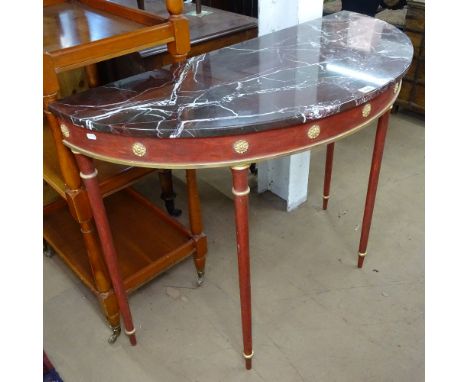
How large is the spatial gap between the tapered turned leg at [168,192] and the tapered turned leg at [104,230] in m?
0.57

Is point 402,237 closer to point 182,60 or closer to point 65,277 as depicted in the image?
point 182,60

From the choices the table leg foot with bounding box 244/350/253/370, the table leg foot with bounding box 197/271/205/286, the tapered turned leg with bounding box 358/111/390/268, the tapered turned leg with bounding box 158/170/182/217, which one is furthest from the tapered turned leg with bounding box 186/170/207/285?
the tapered turned leg with bounding box 358/111/390/268

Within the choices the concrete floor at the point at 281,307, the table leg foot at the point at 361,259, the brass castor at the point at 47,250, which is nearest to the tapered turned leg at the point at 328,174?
the concrete floor at the point at 281,307

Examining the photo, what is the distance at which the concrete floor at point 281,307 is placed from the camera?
132 centimetres

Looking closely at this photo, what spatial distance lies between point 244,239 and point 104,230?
36cm

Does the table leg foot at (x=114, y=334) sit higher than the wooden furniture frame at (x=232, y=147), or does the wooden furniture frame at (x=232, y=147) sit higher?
the wooden furniture frame at (x=232, y=147)

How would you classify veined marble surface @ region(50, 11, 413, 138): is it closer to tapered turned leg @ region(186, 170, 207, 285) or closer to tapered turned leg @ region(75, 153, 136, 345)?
tapered turned leg @ region(75, 153, 136, 345)

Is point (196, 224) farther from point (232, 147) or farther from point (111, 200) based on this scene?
point (232, 147)

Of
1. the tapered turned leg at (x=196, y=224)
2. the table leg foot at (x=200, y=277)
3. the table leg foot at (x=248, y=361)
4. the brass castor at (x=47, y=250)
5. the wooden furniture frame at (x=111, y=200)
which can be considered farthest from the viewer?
the brass castor at (x=47, y=250)

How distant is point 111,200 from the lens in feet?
5.86

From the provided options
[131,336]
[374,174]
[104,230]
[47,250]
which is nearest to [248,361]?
[131,336]

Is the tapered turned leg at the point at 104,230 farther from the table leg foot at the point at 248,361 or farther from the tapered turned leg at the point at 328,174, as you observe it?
the tapered turned leg at the point at 328,174

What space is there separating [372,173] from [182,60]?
0.66 meters

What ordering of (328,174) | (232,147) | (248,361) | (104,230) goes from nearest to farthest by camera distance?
(232,147)
(104,230)
(248,361)
(328,174)
